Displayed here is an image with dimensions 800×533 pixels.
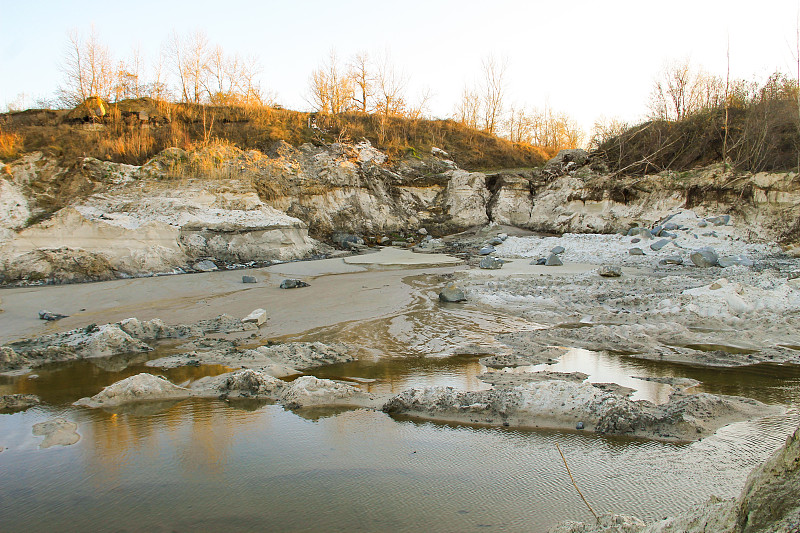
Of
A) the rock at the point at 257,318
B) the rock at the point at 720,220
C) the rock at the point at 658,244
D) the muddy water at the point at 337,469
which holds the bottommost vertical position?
the muddy water at the point at 337,469

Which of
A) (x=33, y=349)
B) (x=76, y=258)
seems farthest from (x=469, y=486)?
(x=76, y=258)

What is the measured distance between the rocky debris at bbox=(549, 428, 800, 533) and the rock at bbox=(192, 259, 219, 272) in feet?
45.0

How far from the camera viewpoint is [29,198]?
14.0 m

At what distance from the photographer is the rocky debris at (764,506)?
4.23 feet

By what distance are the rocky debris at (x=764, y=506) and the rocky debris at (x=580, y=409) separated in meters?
1.99

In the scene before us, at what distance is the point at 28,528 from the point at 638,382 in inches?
187

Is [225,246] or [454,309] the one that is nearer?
[454,309]

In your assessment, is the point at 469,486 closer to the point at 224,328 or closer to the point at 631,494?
the point at 631,494

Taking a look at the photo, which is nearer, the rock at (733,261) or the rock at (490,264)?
the rock at (733,261)

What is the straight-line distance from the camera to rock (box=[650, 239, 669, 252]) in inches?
559

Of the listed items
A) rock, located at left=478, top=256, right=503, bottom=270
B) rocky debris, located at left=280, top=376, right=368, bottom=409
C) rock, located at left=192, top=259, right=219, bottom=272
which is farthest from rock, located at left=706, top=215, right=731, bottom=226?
rock, located at left=192, top=259, right=219, bottom=272

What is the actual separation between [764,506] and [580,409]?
7.89 feet

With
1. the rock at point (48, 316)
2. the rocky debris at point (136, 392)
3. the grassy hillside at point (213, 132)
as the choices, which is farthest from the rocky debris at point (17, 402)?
the grassy hillside at point (213, 132)

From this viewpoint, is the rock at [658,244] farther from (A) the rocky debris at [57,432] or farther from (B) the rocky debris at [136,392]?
(A) the rocky debris at [57,432]
